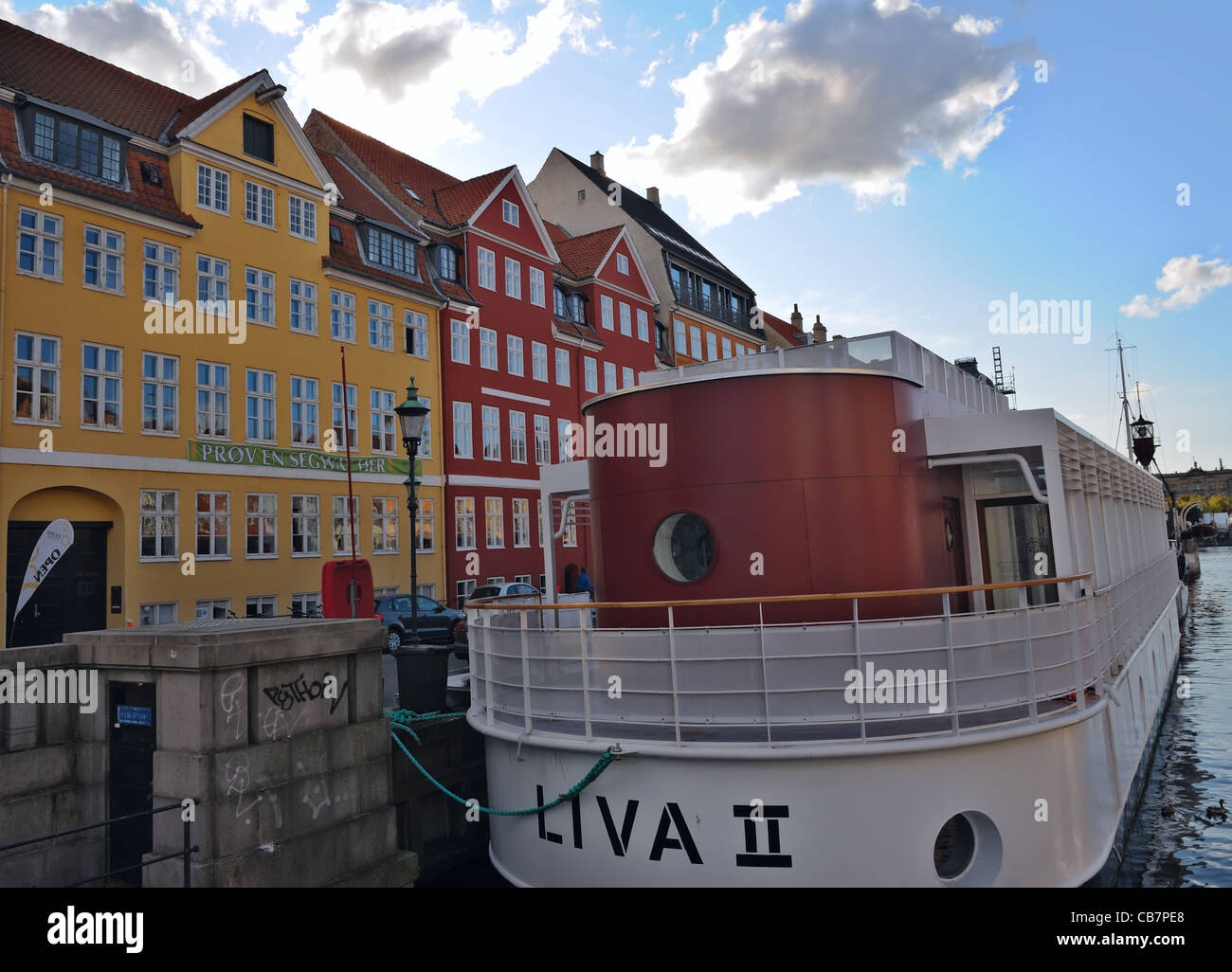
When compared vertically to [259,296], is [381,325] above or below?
above

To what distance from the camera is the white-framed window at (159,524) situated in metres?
22.0

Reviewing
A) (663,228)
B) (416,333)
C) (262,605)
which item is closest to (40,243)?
(262,605)

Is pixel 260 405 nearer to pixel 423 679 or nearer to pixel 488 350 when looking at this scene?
pixel 488 350

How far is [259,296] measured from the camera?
25422mm

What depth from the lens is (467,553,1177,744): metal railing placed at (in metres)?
7.21

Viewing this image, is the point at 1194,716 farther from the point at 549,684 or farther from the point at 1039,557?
the point at 549,684

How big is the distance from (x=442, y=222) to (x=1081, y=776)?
29.3 meters

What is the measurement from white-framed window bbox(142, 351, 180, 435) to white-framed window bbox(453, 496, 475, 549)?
10.4 metres

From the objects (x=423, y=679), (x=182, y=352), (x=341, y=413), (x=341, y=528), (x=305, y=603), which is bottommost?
(x=423, y=679)

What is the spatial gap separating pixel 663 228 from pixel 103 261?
35.8 m

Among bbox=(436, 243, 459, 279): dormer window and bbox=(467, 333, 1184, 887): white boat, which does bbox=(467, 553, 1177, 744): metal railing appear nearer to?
bbox=(467, 333, 1184, 887): white boat

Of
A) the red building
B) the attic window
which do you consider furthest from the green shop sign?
the attic window

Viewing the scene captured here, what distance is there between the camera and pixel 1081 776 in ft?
26.8
